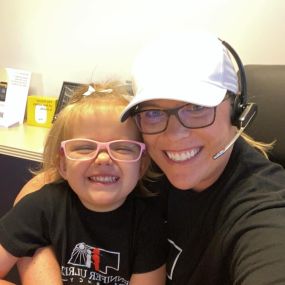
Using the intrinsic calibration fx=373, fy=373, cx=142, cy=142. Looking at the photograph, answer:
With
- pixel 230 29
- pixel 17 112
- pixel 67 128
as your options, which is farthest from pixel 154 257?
pixel 17 112

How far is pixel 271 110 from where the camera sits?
119cm

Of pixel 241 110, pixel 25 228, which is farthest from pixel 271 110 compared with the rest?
pixel 25 228

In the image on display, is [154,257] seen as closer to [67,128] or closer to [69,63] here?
[67,128]

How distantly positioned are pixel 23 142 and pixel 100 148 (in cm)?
78

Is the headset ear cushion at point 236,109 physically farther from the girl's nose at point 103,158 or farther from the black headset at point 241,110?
the girl's nose at point 103,158

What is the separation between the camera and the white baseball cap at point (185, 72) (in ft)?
2.19

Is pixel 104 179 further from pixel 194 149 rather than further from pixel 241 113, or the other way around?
pixel 241 113

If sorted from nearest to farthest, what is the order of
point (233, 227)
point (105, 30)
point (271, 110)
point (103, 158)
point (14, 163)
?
point (233, 227), point (103, 158), point (271, 110), point (14, 163), point (105, 30)

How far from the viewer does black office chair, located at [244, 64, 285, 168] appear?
118cm

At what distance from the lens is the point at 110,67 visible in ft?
5.82

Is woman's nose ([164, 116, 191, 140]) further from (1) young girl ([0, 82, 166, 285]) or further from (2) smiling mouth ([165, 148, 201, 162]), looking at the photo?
(1) young girl ([0, 82, 166, 285])

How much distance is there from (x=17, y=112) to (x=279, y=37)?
124cm

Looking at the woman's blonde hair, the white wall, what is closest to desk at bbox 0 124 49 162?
the white wall

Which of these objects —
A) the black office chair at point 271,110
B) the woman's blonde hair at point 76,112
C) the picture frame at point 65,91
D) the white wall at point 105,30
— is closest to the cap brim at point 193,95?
the woman's blonde hair at point 76,112
